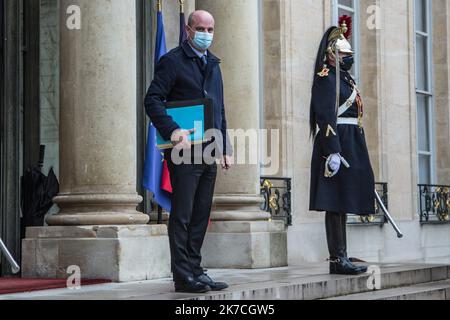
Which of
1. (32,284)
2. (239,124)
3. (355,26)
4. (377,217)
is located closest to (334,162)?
(239,124)

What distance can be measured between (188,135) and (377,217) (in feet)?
29.1

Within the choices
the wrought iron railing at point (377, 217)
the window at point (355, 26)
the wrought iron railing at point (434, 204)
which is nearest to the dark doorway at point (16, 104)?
the wrought iron railing at point (377, 217)

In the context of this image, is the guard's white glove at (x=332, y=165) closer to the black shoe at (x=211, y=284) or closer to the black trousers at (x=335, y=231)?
the black trousers at (x=335, y=231)

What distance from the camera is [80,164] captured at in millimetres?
10438

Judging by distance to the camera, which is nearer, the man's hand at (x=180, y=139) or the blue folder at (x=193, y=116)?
the man's hand at (x=180, y=139)

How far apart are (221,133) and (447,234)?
1116cm

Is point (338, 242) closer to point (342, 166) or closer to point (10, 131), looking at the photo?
point (342, 166)

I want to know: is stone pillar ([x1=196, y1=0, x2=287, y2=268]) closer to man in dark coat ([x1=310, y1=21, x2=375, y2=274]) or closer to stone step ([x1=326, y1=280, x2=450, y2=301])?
stone step ([x1=326, y1=280, x2=450, y2=301])

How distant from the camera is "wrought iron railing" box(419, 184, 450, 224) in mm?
18438

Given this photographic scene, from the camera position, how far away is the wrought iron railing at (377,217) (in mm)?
16016

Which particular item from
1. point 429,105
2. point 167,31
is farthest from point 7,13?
point 429,105

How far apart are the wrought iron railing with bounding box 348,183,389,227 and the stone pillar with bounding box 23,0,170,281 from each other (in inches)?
235

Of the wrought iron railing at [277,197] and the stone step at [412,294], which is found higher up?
the wrought iron railing at [277,197]
